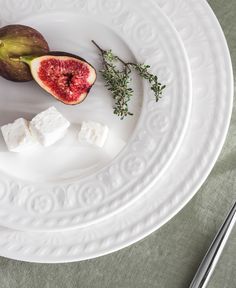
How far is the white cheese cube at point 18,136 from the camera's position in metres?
1.42

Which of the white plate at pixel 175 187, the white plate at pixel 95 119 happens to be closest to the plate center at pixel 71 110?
the white plate at pixel 95 119

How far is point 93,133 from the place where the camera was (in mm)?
1422

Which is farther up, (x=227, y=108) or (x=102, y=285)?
(x=227, y=108)

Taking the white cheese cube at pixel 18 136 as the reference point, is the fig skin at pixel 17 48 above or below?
above

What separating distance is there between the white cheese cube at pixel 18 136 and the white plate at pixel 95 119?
4cm

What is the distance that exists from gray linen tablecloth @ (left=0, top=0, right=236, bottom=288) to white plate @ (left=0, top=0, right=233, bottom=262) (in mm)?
69

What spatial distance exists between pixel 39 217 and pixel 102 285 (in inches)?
9.7

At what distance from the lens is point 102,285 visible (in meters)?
1.46

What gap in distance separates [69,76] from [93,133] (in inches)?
6.3

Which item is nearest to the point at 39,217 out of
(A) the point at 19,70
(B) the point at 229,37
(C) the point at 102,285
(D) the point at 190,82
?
(C) the point at 102,285

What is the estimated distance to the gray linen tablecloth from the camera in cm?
145

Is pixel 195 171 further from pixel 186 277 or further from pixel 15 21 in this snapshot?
pixel 15 21

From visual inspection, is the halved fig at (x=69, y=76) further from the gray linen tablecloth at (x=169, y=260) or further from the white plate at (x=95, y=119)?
the gray linen tablecloth at (x=169, y=260)

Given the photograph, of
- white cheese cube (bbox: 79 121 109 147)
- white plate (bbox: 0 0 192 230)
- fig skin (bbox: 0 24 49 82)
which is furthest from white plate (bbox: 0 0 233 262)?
fig skin (bbox: 0 24 49 82)
